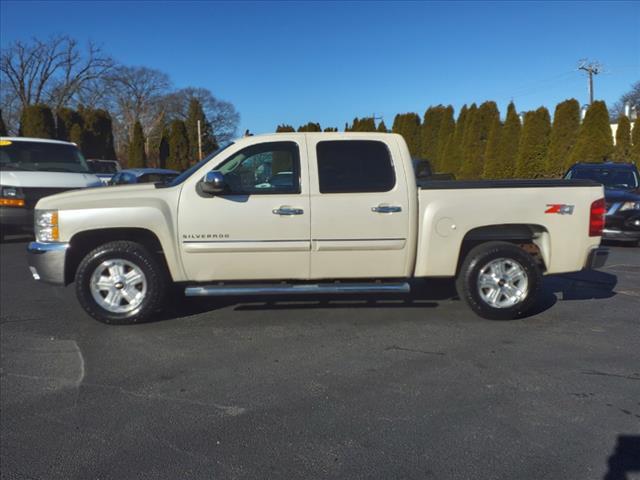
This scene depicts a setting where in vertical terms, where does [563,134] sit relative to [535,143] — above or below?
above

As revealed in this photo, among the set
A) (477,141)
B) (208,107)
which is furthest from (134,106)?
(477,141)

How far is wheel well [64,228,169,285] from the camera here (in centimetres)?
529

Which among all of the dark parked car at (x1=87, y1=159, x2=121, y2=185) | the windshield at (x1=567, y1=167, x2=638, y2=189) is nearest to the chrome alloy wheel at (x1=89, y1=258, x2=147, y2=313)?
the windshield at (x1=567, y1=167, x2=638, y2=189)

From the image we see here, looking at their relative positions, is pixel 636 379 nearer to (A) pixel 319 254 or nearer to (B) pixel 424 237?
(B) pixel 424 237

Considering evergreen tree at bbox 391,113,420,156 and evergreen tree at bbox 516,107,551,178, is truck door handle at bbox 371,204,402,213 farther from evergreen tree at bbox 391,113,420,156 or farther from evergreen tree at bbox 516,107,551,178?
evergreen tree at bbox 391,113,420,156

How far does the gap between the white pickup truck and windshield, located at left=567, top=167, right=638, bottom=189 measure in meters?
7.34

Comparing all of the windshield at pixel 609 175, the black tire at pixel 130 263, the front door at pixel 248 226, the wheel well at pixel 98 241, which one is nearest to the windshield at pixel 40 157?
the wheel well at pixel 98 241

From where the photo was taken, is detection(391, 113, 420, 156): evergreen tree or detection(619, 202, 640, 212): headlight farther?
detection(391, 113, 420, 156): evergreen tree

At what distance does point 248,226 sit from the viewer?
5.15 metres

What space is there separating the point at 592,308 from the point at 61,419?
540 cm

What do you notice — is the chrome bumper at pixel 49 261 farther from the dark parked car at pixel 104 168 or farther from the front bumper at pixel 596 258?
the dark parked car at pixel 104 168

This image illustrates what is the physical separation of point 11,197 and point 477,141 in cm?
2117

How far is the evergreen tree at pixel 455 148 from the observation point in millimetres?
27359

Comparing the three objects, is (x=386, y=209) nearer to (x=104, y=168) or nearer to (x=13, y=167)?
(x=13, y=167)
